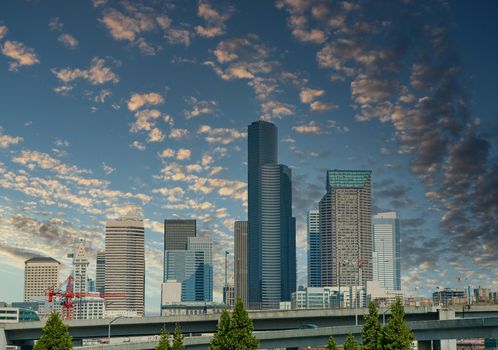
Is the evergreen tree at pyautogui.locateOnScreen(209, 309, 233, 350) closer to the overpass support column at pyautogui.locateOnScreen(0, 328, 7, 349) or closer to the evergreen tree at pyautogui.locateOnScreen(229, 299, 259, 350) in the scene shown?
the evergreen tree at pyautogui.locateOnScreen(229, 299, 259, 350)

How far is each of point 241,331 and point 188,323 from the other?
56027mm

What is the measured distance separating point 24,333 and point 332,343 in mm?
75098

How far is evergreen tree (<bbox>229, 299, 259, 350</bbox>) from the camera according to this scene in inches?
4203

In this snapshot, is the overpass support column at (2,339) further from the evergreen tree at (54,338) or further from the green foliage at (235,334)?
the green foliage at (235,334)

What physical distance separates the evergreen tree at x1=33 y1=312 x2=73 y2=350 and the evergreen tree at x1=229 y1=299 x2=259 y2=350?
24401 millimetres

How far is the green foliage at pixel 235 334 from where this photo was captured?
106375mm

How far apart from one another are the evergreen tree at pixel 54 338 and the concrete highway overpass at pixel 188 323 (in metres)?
40.0

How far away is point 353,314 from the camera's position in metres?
162

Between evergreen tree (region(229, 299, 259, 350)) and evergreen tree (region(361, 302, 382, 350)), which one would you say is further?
evergreen tree (region(361, 302, 382, 350))

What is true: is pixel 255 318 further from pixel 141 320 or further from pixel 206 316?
pixel 141 320

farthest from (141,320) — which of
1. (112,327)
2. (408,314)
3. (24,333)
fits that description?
(408,314)

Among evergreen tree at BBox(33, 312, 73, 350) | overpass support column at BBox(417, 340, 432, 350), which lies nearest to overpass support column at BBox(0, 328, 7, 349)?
evergreen tree at BBox(33, 312, 73, 350)

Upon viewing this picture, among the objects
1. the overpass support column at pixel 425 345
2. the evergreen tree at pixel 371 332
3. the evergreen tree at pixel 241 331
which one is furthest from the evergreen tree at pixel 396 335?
the overpass support column at pixel 425 345

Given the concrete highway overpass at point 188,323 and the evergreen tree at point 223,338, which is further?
the concrete highway overpass at point 188,323
